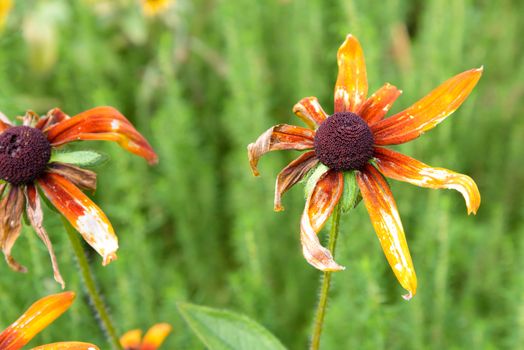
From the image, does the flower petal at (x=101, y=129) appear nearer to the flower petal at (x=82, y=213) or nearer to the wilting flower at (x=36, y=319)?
the flower petal at (x=82, y=213)

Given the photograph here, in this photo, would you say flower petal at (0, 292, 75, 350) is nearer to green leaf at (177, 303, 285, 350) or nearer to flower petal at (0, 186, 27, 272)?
flower petal at (0, 186, 27, 272)

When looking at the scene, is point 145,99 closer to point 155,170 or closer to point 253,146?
point 155,170

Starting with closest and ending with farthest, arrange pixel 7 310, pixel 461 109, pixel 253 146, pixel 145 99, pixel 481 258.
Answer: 1. pixel 253 146
2. pixel 7 310
3. pixel 481 258
4. pixel 461 109
5. pixel 145 99

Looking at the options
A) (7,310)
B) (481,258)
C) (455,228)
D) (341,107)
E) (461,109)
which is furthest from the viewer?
(461,109)

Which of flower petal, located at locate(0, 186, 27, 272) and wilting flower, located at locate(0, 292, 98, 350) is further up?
flower petal, located at locate(0, 186, 27, 272)

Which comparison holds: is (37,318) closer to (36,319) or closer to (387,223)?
(36,319)

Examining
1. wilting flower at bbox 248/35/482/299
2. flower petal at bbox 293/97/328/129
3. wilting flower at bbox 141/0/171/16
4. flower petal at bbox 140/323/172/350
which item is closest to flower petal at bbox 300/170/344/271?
wilting flower at bbox 248/35/482/299

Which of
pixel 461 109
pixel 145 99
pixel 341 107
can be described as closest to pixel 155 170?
pixel 145 99
